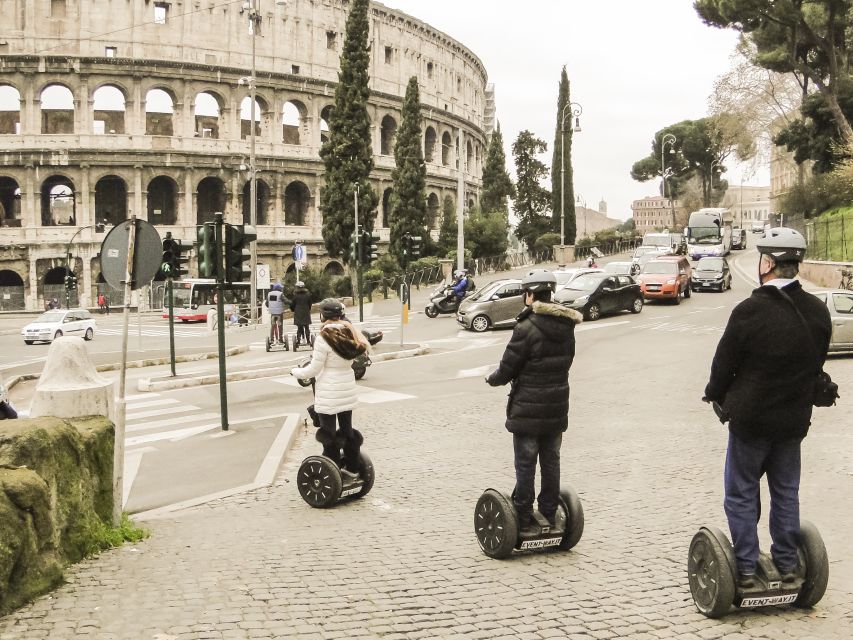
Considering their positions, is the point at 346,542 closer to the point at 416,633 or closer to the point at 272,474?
the point at 416,633

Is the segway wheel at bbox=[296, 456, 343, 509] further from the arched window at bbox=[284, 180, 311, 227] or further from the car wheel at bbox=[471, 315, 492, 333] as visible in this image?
the arched window at bbox=[284, 180, 311, 227]

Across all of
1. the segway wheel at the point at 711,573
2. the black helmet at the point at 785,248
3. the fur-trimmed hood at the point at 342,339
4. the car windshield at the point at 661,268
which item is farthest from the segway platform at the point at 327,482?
the car windshield at the point at 661,268

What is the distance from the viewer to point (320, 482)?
7.67m

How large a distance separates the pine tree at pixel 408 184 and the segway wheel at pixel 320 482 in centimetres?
4606

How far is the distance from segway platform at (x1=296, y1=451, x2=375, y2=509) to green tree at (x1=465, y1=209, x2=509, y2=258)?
162ft

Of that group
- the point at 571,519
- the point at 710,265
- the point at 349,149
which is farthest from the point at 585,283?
the point at 571,519

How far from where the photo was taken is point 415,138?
5516cm

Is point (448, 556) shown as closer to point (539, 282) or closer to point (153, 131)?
point (539, 282)

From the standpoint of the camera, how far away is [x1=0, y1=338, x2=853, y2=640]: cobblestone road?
15.1 ft

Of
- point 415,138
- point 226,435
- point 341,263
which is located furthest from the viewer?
point 341,263

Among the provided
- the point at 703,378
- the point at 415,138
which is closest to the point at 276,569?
the point at 703,378

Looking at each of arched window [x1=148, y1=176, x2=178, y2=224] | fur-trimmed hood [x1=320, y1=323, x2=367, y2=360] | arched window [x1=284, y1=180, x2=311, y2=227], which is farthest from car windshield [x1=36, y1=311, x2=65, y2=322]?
fur-trimmed hood [x1=320, y1=323, x2=367, y2=360]

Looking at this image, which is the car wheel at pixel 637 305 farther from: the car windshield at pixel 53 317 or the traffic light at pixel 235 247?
the car windshield at pixel 53 317

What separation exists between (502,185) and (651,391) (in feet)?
216
